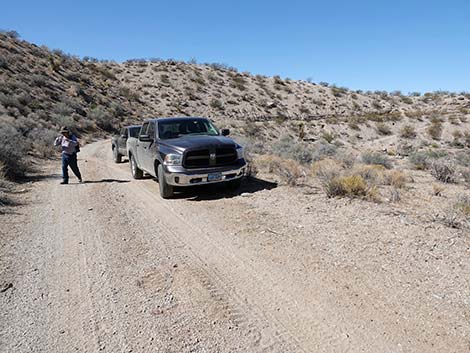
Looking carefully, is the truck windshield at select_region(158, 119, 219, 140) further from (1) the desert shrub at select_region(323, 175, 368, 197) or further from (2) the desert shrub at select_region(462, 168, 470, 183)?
(2) the desert shrub at select_region(462, 168, 470, 183)

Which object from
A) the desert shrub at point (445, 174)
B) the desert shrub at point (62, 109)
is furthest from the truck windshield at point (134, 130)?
the desert shrub at point (62, 109)

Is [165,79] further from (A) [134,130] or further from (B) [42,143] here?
(A) [134,130]

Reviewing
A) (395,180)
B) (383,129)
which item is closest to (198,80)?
(383,129)

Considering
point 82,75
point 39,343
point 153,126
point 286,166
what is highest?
point 82,75

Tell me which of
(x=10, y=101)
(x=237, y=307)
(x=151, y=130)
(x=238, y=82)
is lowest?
(x=237, y=307)

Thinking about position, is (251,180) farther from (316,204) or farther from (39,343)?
(39,343)

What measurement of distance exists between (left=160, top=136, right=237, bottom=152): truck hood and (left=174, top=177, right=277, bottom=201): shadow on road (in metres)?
1.23

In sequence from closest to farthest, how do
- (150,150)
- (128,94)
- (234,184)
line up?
(234,184), (150,150), (128,94)

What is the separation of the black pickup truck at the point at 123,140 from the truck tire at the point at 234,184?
263 inches

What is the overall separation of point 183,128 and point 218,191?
202cm

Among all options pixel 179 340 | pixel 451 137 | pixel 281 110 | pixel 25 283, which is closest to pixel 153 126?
pixel 25 283

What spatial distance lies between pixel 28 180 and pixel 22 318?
8941mm

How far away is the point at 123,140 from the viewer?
1569 cm

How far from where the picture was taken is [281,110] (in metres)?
55.1
